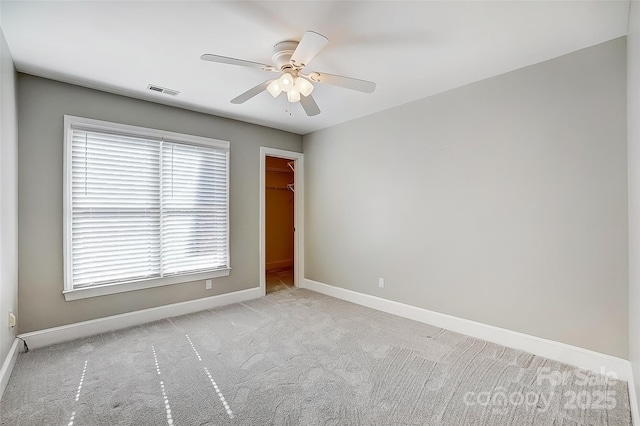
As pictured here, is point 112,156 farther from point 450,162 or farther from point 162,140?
point 450,162

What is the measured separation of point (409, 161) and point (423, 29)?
5.29 feet

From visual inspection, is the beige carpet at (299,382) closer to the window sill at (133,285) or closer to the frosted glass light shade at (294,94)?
the window sill at (133,285)

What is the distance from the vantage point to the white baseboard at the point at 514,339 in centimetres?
224

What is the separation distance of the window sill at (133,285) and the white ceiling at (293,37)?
206cm

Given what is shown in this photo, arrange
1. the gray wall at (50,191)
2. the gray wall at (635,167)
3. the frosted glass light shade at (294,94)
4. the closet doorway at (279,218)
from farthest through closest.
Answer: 1. the closet doorway at (279,218)
2. the gray wall at (50,191)
3. the frosted glass light shade at (294,94)
4. the gray wall at (635,167)

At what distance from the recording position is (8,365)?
2.24 m

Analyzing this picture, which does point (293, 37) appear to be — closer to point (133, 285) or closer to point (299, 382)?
point (299, 382)

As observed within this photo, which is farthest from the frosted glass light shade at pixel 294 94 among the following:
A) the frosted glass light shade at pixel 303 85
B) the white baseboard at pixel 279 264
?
the white baseboard at pixel 279 264

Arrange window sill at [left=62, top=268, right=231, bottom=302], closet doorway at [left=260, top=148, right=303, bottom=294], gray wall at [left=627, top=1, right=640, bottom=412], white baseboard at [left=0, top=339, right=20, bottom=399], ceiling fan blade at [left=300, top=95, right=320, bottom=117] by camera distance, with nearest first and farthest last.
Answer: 1. gray wall at [left=627, top=1, right=640, bottom=412]
2. white baseboard at [left=0, top=339, right=20, bottom=399]
3. ceiling fan blade at [left=300, top=95, right=320, bottom=117]
4. window sill at [left=62, top=268, right=231, bottom=302]
5. closet doorway at [left=260, top=148, right=303, bottom=294]

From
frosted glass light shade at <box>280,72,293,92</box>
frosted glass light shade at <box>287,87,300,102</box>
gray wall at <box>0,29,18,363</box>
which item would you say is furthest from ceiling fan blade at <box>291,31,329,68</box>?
gray wall at <box>0,29,18,363</box>

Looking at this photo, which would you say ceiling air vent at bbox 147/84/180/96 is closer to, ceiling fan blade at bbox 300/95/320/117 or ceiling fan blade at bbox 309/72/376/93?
ceiling fan blade at bbox 300/95/320/117

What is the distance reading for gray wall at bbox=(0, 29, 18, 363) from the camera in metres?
2.11

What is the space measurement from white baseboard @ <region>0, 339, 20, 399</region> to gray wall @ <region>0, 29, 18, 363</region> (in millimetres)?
51

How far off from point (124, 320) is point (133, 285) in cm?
37
